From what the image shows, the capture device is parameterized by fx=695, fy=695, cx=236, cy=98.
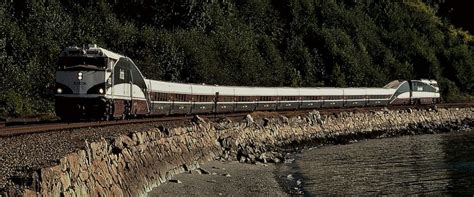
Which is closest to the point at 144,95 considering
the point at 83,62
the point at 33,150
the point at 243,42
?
the point at 83,62

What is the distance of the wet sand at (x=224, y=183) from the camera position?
2466 centimetres

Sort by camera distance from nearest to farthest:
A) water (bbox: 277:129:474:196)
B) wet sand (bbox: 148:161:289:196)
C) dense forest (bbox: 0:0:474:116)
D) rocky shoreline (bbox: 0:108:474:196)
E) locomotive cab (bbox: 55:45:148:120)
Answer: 1. rocky shoreline (bbox: 0:108:474:196)
2. wet sand (bbox: 148:161:289:196)
3. water (bbox: 277:129:474:196)
4. locomotive cab (bbox: 55:45:148:120)
5. dense forest (bbox: 0:0:474:116)

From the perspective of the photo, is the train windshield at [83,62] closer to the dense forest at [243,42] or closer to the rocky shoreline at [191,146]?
the rocky shoreline at [191,146]

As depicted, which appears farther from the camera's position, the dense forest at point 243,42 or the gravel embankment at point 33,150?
the dense forest at point 243,42

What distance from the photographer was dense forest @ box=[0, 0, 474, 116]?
197 feet

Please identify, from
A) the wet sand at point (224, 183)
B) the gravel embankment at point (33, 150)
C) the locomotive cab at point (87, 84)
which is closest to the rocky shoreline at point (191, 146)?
the gravel embankment at point (33, 150)

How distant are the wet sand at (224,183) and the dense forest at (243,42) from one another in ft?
74.6

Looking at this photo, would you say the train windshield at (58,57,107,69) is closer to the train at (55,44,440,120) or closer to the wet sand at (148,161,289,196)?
the train at (55,44,440,120)

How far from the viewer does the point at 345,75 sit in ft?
300

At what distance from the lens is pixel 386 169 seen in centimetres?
3772

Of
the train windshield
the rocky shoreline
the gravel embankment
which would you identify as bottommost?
the rocky shoreline

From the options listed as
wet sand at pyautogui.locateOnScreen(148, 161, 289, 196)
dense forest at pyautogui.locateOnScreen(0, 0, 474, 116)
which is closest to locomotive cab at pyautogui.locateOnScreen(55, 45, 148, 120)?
wet sand at pyautogui.locateOnScreen(148, 161, 289, 196)

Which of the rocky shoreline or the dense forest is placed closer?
the rocky shoreline

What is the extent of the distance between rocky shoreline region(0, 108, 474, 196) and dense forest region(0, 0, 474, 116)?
1533 centimetres
